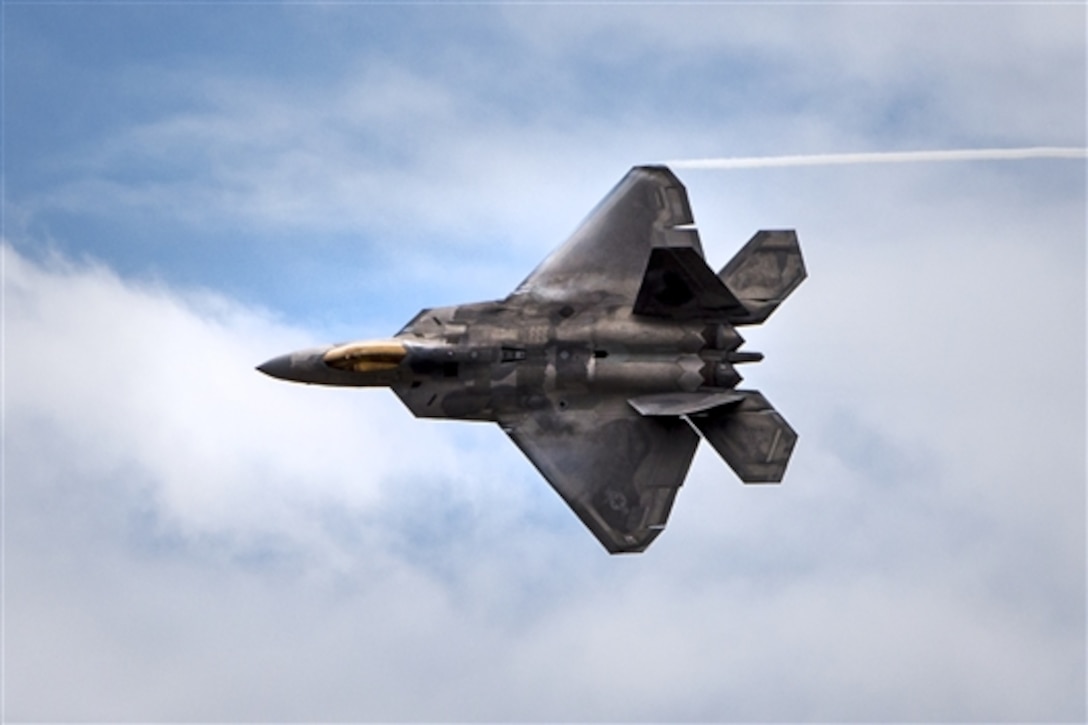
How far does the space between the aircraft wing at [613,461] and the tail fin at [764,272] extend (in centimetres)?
388

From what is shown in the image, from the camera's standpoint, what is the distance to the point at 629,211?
45.3m


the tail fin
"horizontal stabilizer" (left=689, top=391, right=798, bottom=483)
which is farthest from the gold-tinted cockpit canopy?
the tail fin

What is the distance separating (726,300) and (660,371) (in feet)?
8.57

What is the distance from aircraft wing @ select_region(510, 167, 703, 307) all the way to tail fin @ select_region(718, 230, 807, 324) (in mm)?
1238

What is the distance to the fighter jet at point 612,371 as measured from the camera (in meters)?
42.7

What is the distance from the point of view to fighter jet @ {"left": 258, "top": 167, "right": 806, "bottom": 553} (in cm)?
4266

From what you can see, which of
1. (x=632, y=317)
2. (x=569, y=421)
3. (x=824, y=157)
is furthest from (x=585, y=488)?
(x=824, y=157)

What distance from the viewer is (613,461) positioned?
42781 millimetres

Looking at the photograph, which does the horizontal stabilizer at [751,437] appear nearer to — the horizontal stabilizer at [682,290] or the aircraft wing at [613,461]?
the aircraft wing at [613,461]

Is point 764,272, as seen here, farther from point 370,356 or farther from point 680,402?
point 370,356

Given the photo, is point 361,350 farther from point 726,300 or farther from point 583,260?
point 726,300

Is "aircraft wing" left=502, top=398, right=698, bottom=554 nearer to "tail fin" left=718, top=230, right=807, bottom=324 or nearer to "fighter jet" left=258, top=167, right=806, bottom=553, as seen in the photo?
"fighter jet" left=258, top=167, right=806, bottom=553

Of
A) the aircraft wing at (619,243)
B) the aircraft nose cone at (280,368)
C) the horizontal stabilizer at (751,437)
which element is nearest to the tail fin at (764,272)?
the aircraft wing at (619,243)

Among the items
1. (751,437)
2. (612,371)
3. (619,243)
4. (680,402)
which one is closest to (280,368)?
(612,371)
